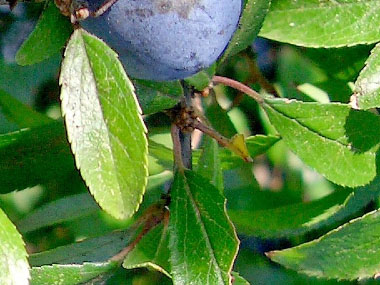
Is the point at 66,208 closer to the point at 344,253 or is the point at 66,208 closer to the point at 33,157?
the point at 33,157

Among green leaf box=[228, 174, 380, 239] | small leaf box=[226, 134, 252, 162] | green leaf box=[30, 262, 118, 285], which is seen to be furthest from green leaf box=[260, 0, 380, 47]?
green leaf box=[30, 262, 118, 285]

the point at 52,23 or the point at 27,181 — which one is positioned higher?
the point at 52,23

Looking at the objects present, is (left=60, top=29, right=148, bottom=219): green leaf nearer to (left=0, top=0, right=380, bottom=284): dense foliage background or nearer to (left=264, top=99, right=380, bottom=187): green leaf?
(left=0, top=0, right=380, bottom=284): dense foliage background

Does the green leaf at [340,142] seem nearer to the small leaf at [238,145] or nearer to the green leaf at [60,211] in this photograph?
the small leaf at [238,145]

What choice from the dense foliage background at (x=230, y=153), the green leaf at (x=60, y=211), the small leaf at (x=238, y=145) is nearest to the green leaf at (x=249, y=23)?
the dense foliage background at (x=230, y=153)

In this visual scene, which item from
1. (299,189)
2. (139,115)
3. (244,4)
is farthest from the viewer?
(299,189)

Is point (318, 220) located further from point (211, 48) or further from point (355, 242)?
point (211, 48)

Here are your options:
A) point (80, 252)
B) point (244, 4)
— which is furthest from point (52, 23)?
point (80, 252)
